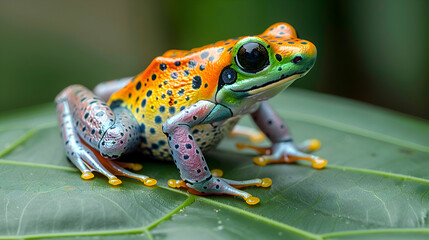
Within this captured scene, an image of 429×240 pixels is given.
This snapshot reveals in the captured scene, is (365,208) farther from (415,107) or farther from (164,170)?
(415,107)

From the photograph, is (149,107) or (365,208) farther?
(149,107)

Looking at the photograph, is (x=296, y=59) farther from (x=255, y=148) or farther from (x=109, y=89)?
(x=109, y=89)

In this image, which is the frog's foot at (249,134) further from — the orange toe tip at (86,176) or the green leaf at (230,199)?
the orange toe tip at (86,176)

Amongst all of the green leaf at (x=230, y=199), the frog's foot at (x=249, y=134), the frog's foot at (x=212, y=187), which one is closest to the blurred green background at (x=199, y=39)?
the frog's foot at (x=249, y=134)

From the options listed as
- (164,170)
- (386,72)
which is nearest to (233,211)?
(164,170)

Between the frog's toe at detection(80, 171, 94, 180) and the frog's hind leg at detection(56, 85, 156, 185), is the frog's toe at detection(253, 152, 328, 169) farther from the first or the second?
the frog's toe at detection(80, 171, 94, 180)

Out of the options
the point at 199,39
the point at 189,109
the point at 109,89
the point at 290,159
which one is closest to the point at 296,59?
the point at 189,109
